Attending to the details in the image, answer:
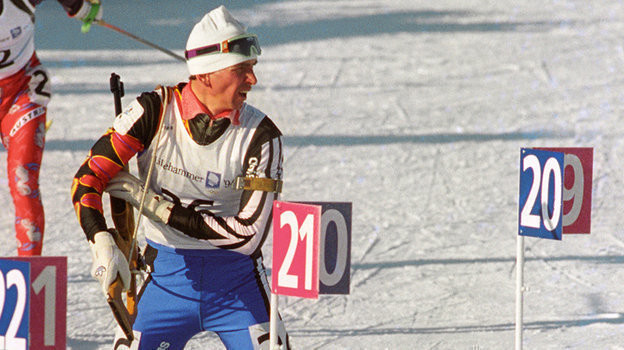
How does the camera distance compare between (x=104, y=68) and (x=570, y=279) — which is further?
(x=104, y=68)

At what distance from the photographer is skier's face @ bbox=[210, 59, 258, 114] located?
333cm

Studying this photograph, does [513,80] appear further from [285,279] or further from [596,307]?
[285,279]

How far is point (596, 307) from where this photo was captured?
549 cm

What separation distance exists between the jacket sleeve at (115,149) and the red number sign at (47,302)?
351 millimetres

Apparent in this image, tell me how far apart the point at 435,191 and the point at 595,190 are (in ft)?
3.83

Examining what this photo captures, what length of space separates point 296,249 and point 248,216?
0.23m

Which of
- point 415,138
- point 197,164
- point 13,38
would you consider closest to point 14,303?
point 197,164

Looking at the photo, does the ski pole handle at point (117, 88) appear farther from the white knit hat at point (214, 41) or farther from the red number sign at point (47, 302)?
the red number sign at point (47, 302)

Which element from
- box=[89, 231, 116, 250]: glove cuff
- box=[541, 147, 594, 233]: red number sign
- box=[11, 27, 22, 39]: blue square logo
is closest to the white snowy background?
box=[541, 147, 594, 233]: red number sign

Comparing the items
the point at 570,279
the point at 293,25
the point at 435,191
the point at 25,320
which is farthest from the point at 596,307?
the point at 293,25

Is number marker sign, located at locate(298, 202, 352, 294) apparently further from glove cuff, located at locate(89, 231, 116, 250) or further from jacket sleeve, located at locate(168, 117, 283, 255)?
glove cuff, located at locate(89, 231, 116, 250)

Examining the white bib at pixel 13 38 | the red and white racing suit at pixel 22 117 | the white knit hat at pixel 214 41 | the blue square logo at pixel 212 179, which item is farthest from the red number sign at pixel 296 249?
the white bib at pixel 13 38

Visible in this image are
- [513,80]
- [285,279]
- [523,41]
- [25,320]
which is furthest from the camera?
[523,41]

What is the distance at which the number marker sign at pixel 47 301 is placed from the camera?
116 inches
